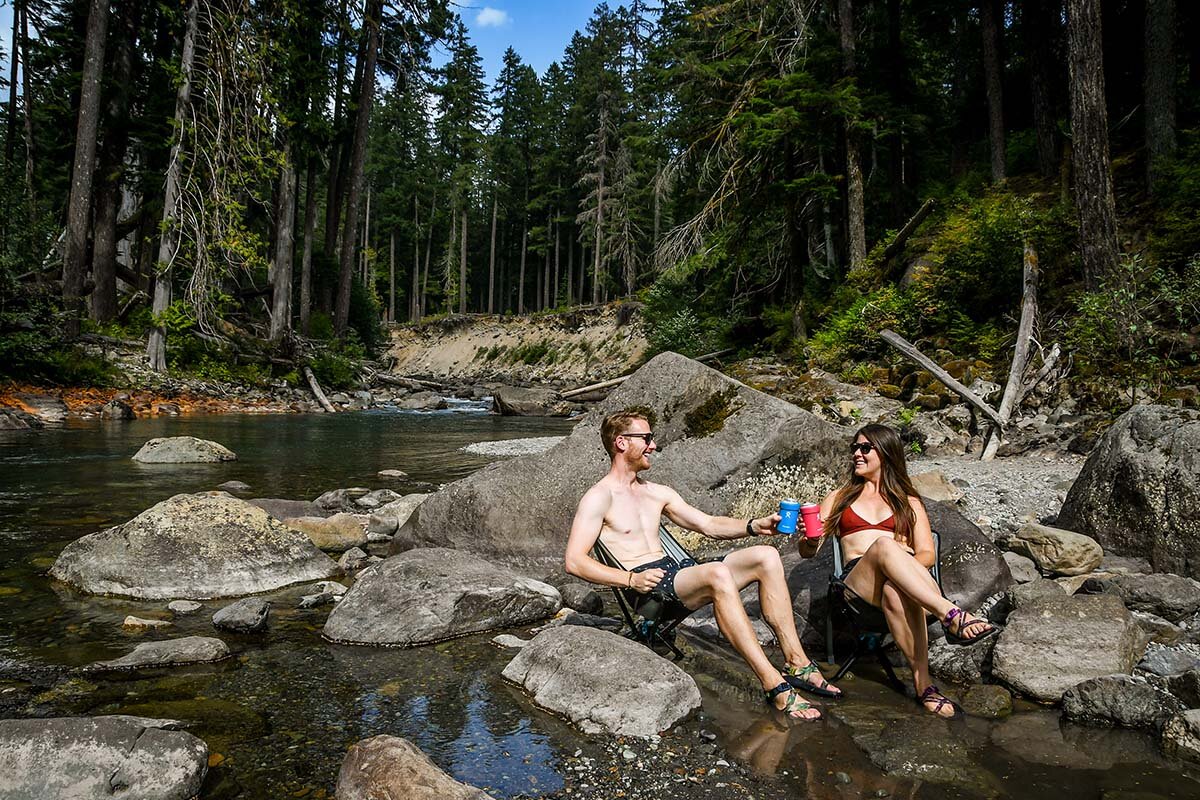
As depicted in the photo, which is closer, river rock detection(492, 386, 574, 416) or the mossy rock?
the mossy rock

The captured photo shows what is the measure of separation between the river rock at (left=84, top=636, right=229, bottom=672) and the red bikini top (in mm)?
3893

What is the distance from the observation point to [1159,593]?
4852 millimetres

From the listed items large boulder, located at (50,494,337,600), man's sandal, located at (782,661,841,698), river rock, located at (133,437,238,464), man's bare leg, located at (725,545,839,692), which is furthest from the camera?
river rock, located at (133,437,238,464)

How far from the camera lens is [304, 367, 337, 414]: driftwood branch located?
24234 mm

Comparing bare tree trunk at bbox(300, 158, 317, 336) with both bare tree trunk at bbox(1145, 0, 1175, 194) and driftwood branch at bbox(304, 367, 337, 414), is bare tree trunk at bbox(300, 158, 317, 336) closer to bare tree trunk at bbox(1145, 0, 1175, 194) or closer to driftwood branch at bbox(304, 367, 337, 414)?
driftwood branch at bbox(304, 367, 337, 414)

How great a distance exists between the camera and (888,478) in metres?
4.36

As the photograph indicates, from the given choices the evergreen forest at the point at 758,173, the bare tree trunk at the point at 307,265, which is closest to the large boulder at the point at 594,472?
the evergreen forest at the point at 758,173

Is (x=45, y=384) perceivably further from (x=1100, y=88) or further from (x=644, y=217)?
(x=644, y=217)

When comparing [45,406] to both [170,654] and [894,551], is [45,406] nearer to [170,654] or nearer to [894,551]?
[170,654]

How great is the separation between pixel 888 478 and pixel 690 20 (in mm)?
18810

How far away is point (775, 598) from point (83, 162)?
2189 centimetres

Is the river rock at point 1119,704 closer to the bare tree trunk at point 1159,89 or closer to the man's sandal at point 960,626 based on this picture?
the man's sandal at point 960,626

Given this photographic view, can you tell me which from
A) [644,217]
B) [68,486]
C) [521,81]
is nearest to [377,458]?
[68,486]

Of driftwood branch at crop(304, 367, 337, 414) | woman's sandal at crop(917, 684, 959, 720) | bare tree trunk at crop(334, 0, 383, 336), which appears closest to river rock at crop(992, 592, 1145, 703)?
woman's sandal at crop(917, 684, 959, 720)
